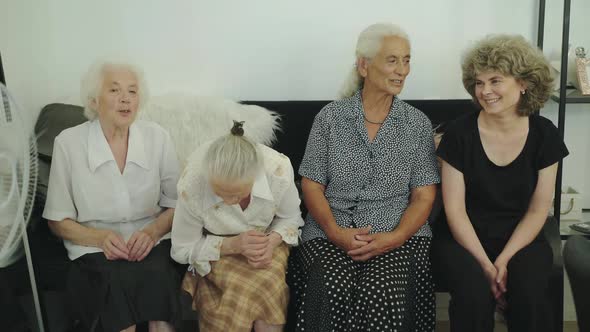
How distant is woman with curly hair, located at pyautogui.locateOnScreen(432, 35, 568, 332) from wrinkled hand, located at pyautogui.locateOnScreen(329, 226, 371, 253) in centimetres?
26

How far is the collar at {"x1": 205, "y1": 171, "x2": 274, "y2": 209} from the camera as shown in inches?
92.0

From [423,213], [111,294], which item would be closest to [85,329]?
[111,294]

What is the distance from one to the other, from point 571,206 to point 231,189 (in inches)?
65.2

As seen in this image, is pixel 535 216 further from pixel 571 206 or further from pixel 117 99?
pixel 117 99

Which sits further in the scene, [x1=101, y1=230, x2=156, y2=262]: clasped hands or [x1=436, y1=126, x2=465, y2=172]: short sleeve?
[x1=436, y1=126, x2=465, y2=172]: short sleeve

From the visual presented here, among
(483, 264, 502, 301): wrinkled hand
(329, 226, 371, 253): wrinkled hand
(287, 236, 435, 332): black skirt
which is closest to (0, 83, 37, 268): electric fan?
(287, 236, 435, 332): black skirt

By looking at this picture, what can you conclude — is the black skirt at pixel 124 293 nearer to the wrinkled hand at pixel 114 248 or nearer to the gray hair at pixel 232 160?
the wrinkled hand at pixel 114 248

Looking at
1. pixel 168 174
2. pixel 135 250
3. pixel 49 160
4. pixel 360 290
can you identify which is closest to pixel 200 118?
pixel 168 174

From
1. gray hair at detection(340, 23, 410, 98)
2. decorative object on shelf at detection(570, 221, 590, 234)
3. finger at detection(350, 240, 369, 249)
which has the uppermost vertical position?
gray hair at detection(340, 23, 410, 98)

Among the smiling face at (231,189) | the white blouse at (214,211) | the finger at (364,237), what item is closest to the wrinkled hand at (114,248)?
the white blouse at (214,211)

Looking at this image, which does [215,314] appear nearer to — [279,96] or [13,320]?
[13,320]

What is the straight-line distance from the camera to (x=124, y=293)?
230 centimetres

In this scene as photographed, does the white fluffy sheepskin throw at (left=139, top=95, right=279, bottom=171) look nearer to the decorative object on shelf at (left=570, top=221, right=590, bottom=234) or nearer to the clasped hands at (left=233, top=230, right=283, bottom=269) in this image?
the clasped hands at (left=233, top=230, right=283, bottom=269)

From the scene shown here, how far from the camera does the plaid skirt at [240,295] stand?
2289mm
